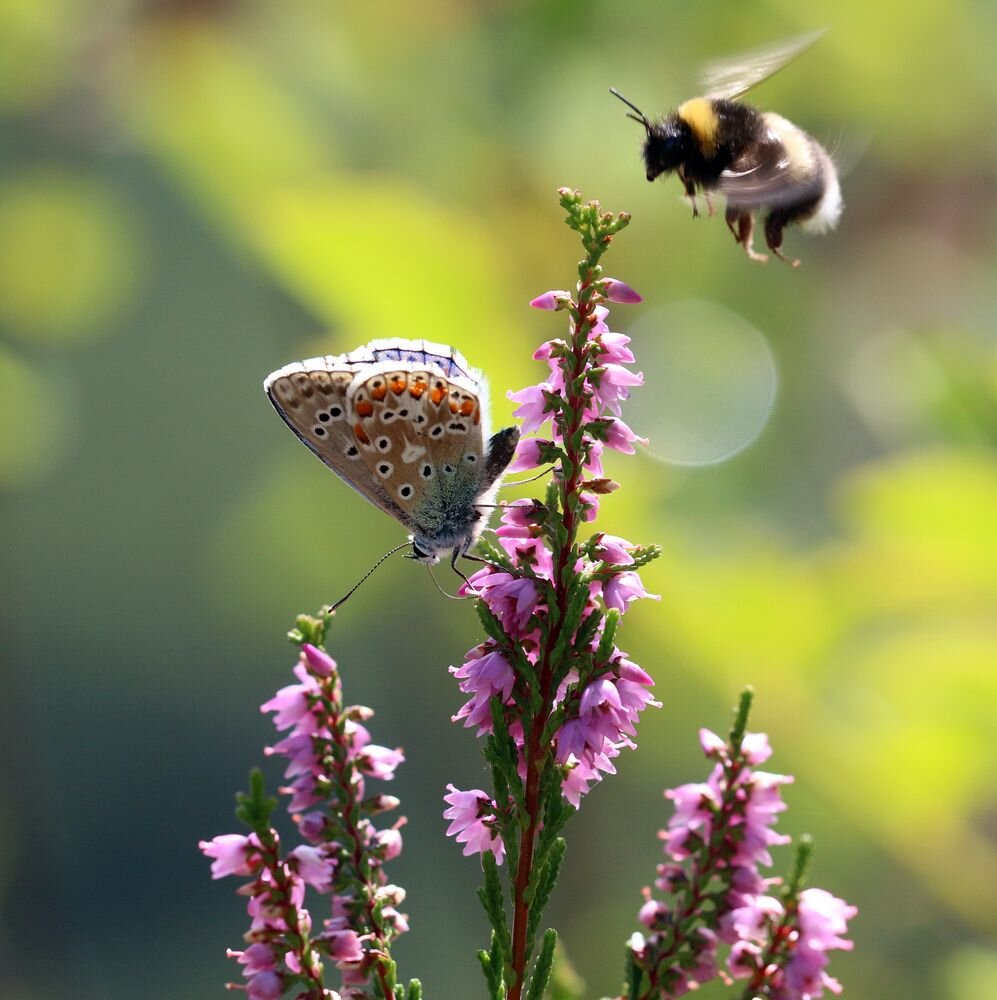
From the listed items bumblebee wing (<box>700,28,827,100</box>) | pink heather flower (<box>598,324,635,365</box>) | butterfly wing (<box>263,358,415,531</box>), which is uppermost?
bumblebee wing (<box>700,28,827,100</box>)

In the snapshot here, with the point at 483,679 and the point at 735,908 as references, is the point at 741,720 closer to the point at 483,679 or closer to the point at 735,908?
the point at 735,908

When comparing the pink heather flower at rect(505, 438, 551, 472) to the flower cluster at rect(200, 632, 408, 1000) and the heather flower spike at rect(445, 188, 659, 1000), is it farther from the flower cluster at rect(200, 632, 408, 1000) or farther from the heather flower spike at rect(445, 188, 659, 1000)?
the flower cluster at rect(200, 632, 408, 1000)

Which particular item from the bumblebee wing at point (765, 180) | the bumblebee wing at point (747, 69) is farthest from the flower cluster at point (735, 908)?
the bumblebee wing at point (747, 69)

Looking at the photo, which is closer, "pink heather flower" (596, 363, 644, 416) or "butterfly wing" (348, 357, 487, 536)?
"pink heather flower" (596, 363, 644, 416)

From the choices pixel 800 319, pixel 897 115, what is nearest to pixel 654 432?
pixel 800 319

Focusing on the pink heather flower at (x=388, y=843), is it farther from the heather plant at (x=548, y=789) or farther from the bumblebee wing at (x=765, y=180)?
the bumblebee wing at (x=765, y=180)

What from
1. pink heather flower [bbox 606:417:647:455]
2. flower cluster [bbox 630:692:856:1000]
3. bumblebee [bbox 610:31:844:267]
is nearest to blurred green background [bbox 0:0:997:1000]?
bumblebee [bbox 610:31:844:267]
